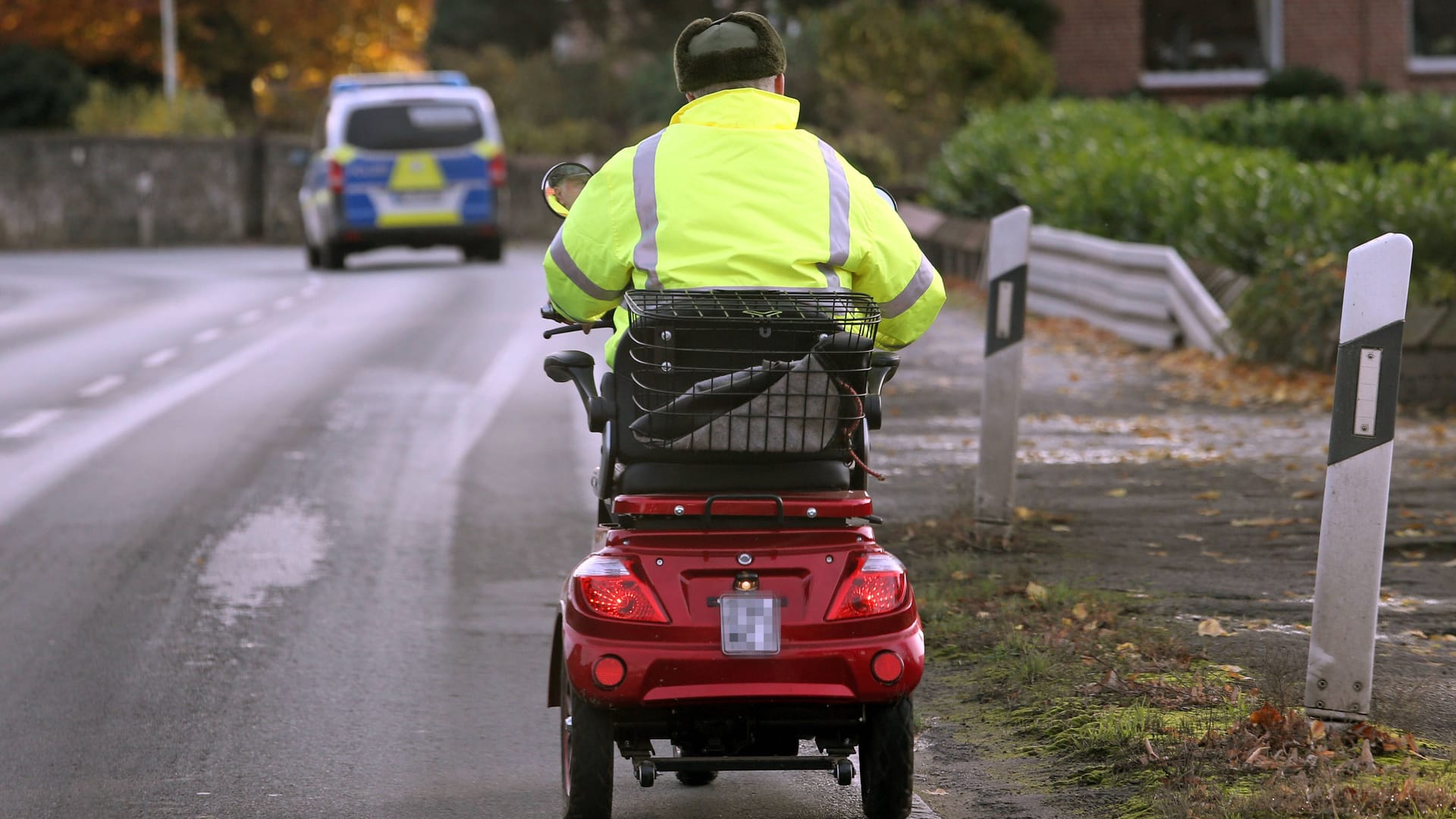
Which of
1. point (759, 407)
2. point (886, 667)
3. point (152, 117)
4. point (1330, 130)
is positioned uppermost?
point (152, 117)

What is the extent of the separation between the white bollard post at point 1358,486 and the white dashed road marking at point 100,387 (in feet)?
33.6

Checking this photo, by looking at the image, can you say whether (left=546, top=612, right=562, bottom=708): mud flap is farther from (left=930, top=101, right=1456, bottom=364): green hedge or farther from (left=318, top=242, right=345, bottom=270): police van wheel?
(left=318, top=242, right=345, bottom=270): police van wheel

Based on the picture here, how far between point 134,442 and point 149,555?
131 inches

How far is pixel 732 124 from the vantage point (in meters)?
4.52

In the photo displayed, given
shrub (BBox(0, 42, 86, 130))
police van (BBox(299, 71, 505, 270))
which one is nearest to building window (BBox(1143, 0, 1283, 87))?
police van (BBox(299, 71, 505, 270))

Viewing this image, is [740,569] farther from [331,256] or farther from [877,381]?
[331,256]

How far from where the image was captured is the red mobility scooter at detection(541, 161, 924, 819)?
14.1 ft

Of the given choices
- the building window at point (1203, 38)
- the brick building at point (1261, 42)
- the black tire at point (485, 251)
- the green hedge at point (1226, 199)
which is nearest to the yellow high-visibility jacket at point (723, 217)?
the green hedge at point (1226, 199)

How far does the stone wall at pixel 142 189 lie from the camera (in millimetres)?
36344

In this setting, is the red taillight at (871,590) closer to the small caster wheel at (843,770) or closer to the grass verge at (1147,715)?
the small caster wheel at (843,770)

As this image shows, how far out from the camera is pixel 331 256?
25.5m

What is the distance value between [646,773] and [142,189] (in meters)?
34.1

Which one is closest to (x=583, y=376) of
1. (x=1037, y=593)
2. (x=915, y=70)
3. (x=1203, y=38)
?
(x=1037, y=593)

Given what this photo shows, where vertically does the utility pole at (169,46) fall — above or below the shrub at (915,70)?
above
